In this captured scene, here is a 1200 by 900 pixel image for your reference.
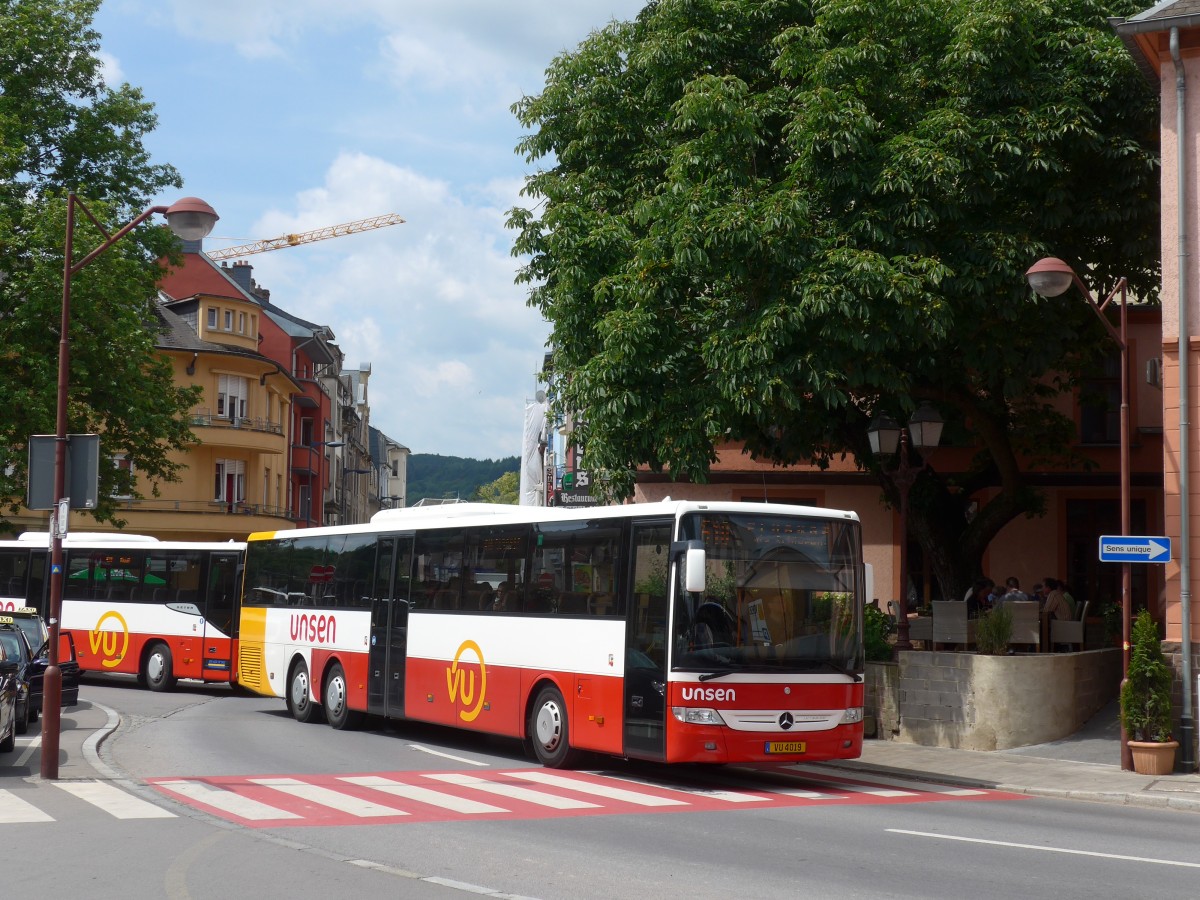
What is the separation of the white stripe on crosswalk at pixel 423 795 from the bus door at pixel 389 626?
4.96m

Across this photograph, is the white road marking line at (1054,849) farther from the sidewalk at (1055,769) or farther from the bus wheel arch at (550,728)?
the bus wheel arch at (550,728)

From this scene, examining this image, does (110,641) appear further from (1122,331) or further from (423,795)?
(1122,331)

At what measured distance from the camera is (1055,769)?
17.3 metres

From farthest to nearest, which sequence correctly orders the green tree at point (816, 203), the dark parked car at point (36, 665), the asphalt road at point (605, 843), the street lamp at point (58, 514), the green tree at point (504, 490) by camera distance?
the green tree at point (504, 490)
the green tree at point (816, 203)
the dark parked car at point (36, 665)
the street lamp at point (58, 514)
the asphalt road at point (605, 843)

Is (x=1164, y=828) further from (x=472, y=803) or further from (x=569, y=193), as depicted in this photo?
(x=569, y=193)

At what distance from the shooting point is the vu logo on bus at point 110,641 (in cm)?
3061

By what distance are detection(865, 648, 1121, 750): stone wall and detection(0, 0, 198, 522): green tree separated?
70.8 feet

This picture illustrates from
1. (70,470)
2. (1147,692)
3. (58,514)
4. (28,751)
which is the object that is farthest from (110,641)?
(1147,692)

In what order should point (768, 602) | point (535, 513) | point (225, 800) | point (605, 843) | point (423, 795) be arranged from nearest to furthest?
point (605, 843) → point (225, 800) → point (423, 795) → point (768, 602) → point (535, 513)

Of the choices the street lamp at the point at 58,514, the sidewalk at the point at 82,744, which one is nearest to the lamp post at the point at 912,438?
the street lamp at the point at 58,514

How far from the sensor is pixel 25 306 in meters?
33.2

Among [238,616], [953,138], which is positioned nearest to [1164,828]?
[953,138]

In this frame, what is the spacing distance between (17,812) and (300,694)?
11.3 metres

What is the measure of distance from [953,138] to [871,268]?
2438 millimetres
